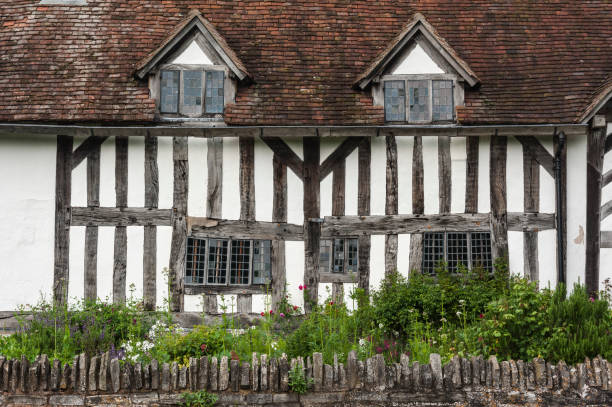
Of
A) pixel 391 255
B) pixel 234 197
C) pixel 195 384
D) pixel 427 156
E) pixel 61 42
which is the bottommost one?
pixel 195 384

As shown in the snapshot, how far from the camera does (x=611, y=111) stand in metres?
11.1

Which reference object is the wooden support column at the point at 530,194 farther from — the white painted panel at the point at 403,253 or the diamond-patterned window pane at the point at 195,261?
the diamond-patterned window pane at the point at 195,261

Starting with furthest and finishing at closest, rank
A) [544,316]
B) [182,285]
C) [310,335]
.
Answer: [182,285] < [310,335] < [544,316]

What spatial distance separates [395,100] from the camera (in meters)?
11.4

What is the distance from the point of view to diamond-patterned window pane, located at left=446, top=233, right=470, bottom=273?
11188 mm

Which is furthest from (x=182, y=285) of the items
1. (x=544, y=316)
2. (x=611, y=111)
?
(x=611, y=111)

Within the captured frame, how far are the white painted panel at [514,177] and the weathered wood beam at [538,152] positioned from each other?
11 centimetres

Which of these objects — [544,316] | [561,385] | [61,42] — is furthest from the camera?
[61,42]

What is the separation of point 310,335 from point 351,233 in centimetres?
286

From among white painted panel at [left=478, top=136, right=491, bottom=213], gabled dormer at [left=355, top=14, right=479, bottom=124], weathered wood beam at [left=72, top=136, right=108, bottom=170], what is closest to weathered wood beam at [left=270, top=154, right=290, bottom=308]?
gabled dormer at [left=355, top=14, right=479, bottom=124]

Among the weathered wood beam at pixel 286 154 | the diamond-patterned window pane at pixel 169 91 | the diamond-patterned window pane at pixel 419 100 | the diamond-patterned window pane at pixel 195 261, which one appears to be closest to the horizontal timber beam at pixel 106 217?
the diamond-patterned window pane at pixel 195 261

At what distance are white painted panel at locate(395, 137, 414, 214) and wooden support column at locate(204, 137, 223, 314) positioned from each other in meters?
3.15

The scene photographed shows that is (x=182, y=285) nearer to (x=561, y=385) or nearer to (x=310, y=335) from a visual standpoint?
(x=310, y=335)

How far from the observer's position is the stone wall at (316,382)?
6836 mm
